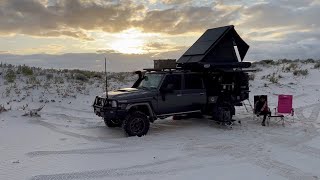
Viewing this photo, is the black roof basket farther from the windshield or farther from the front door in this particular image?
the windshield

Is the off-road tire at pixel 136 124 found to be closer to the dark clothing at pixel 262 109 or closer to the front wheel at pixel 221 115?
the front wheel at pixel 221 115

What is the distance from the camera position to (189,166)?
Answer: 8.48 metres

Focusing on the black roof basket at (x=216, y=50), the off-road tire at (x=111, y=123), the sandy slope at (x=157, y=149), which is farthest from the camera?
the black roof basket at (x=216, y=50)

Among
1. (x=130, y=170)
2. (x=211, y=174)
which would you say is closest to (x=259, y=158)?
(x=211, y=174)

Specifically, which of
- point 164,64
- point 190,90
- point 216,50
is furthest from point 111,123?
point 216,50

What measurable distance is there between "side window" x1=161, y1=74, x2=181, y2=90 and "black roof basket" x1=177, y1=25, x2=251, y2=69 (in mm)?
1075

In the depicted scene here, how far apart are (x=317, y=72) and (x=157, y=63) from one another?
1926 cm

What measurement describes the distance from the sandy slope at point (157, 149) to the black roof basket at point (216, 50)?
205 centimetres

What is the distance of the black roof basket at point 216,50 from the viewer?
13.5 m

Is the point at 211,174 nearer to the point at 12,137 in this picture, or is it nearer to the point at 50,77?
the point at 12,137

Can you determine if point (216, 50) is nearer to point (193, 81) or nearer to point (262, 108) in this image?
point (193, 81)

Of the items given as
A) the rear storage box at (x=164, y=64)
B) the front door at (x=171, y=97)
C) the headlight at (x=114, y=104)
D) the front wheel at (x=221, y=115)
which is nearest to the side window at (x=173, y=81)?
the front door at (x=171, y=97)

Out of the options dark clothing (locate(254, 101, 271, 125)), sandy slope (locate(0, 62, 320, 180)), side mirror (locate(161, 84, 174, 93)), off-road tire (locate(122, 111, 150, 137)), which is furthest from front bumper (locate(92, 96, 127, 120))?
dark clothing (locate(254, 101, 271, 125))

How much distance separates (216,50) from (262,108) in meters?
2.53
